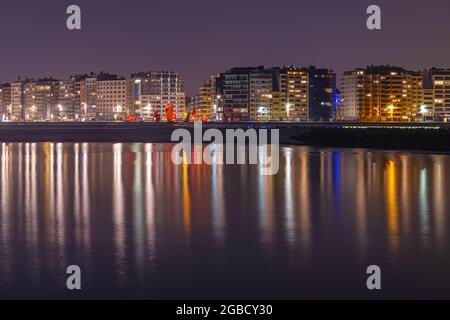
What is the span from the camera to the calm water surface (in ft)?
39.5

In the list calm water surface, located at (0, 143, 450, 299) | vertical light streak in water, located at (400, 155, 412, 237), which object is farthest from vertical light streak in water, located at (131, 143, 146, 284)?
vertical light streak in water, located at (400, 155, 412, 237)

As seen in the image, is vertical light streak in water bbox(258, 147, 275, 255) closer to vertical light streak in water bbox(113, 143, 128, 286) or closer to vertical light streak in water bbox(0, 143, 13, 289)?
vertical light streak in water bbox(113, 143, 128, 286)

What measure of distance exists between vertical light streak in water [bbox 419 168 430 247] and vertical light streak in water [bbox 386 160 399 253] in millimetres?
578

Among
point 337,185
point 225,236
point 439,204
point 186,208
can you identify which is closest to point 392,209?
point 439,204

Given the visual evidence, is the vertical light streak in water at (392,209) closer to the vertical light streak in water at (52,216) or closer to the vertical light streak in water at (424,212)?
the vertical light streak in water at (424,212)

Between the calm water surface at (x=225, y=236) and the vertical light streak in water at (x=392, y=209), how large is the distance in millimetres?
39

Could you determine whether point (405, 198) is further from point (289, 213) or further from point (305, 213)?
point (289, 213)

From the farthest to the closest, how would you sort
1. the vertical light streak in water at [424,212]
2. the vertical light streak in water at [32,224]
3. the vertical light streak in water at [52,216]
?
the vertical light streak in water at [424,212], the vertical light streak in water at [52,216], the vertical light streak in water at [32,224]

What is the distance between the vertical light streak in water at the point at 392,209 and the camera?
1580cm

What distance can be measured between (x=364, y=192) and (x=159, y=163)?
17545 millimetres

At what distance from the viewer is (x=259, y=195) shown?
24.7m

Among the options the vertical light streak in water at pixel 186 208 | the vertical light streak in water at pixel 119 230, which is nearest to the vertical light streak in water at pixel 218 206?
the vertical light streak in water at pixel 186 208
